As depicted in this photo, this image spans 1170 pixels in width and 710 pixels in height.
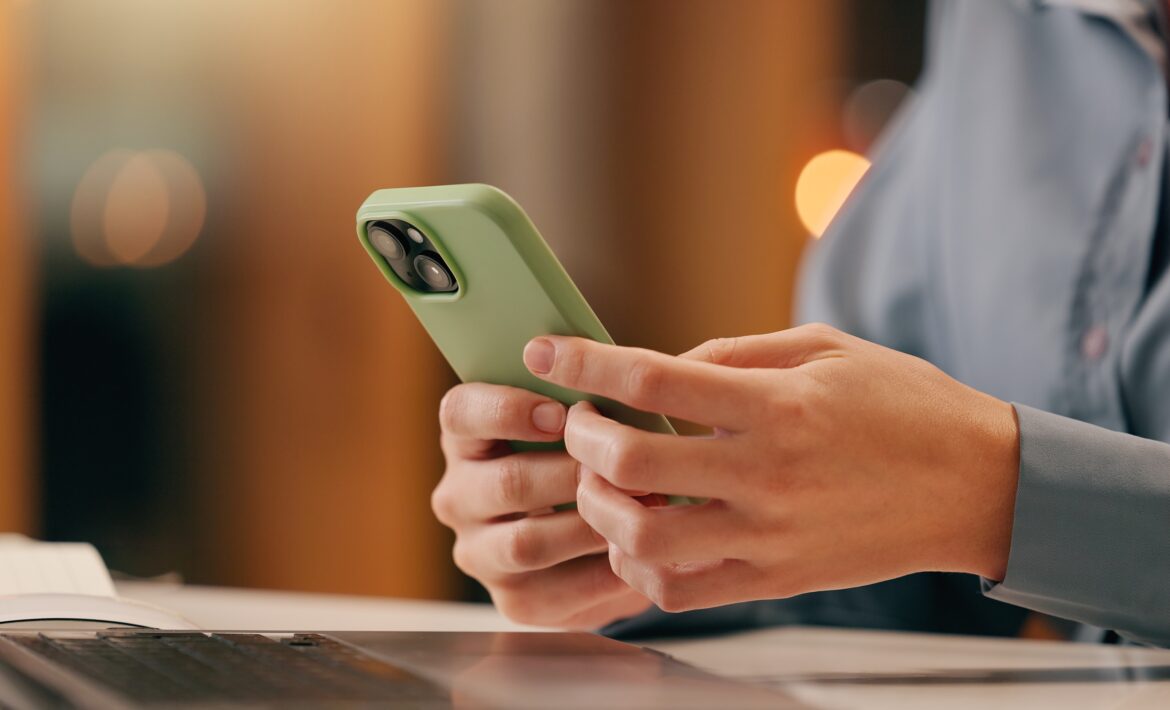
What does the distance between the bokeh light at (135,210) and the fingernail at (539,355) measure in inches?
70.4

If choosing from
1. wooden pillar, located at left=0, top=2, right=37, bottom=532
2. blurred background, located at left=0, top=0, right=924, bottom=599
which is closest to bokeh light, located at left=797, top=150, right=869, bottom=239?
blurred background, located at left=0, top=0, right=924, bottom=599

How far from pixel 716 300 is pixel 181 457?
3.38 feet

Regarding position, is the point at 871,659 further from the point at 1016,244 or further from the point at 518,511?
the point at 1016,244

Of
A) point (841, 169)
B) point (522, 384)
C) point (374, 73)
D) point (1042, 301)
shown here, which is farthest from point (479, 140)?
point (522, 384)

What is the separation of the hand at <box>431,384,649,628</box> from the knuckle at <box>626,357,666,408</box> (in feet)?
0.31

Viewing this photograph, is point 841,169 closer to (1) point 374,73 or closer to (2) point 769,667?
(1) point 374,73

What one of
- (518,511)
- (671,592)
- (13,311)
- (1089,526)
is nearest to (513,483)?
(518,511)

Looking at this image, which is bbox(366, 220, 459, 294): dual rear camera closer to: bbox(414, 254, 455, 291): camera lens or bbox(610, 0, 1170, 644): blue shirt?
bbox(414, 254, 455, 291): camera lens

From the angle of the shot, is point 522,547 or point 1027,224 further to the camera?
point 1027,224

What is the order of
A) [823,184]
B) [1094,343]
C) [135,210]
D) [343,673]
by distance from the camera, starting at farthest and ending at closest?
[823,184] → [135,210] → [1094,343] → [343,673]

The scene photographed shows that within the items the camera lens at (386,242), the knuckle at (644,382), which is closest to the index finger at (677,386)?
the knuckle at (644,382)

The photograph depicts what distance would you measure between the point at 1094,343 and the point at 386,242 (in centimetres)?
49

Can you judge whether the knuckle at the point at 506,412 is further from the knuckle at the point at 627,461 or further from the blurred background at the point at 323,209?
the blurred background at the point at 323,209

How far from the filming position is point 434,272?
49cm
